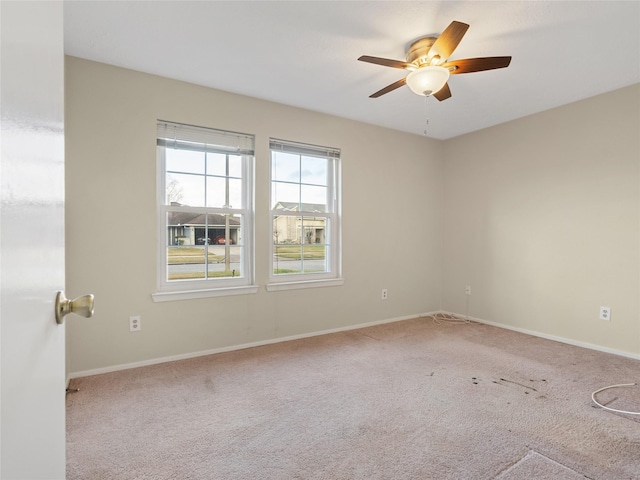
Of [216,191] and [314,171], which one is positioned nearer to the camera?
[216,191]

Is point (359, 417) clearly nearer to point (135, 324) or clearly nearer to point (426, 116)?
point (135, 324)

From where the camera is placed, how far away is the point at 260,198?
11.4 ft

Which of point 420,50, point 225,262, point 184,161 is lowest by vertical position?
point 225,262

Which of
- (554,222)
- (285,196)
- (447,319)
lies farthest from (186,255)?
(554,222)

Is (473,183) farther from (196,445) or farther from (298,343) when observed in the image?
(196,445)

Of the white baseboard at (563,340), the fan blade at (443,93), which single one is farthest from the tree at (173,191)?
the white baseboard at (563,340)

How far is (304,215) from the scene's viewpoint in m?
3.86

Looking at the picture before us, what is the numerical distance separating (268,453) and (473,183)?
4.01 meters

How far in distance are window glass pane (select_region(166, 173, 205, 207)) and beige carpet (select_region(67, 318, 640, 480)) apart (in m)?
1.42

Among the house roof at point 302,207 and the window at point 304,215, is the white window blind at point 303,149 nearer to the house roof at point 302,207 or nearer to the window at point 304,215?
the window at point 304,215

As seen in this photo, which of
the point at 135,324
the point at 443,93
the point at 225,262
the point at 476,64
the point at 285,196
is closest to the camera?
the point at 476,64

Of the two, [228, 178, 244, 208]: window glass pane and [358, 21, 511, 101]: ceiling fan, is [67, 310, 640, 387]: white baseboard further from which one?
[358, 21, 511, 101]: ceiling fan

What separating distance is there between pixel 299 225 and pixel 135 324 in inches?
72.1

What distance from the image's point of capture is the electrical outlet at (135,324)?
2.87m
